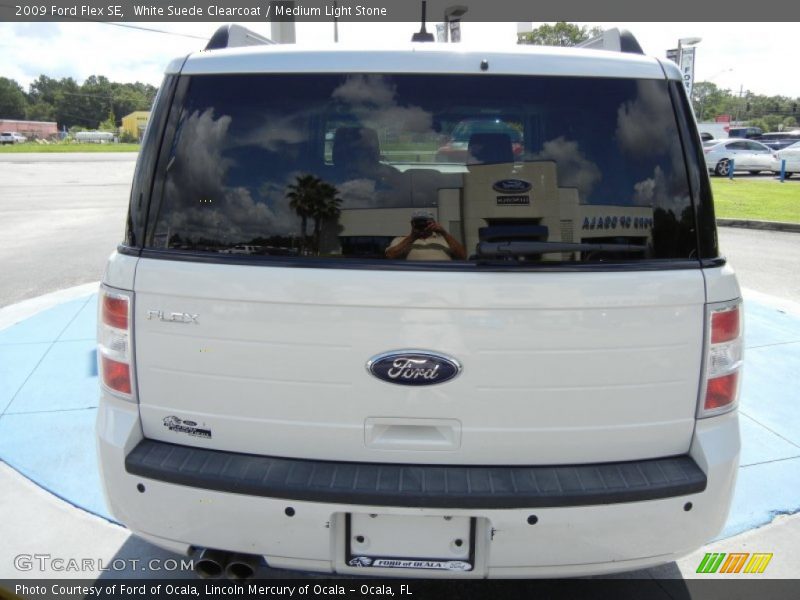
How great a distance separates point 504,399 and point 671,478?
0.62 meters

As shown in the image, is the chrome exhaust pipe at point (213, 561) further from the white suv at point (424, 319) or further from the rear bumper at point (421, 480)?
the rear bumper at point (421, 480)

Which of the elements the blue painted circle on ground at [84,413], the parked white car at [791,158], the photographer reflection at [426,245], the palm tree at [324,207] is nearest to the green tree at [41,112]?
the parked white car at [791,158]

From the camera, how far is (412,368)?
6.69 feet

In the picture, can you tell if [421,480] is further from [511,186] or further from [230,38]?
[230,38]

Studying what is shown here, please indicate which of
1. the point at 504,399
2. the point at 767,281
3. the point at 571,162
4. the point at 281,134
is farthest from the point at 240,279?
the point at 767,281

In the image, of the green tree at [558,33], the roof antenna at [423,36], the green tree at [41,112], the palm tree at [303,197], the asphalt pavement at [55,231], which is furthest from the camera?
the green tree at [41,112]

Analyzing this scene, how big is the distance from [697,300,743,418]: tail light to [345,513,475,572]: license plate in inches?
36.3

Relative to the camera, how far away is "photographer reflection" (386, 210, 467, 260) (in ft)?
6.89

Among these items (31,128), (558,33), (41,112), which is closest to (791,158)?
(558,33)

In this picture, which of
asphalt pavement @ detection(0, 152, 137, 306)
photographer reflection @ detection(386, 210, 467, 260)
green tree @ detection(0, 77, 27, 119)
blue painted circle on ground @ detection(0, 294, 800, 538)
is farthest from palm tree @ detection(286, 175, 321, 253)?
green tree @ detection(0, 77, 27, 119)

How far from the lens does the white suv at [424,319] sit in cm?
203

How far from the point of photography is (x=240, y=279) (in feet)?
6.72

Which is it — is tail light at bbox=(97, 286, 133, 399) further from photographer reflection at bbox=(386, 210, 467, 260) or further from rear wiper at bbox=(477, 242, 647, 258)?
rear wiper at bbox=(477, 242, 647, 258)

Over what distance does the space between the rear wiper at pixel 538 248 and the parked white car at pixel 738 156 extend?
26.1 meters
